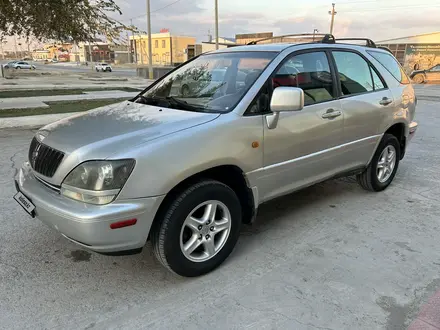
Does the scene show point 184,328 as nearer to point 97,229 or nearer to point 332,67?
point 97,229

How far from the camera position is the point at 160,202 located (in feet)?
8.16

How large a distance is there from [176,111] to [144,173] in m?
0.85

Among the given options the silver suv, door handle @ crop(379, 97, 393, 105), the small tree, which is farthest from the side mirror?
the small tree

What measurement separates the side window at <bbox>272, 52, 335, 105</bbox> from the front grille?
1.86 meters

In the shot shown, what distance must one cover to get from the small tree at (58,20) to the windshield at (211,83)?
579 centimetres

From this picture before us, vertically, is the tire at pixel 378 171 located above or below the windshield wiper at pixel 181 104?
below

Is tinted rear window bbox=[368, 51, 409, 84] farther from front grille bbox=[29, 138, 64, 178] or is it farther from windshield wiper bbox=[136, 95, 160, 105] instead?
front grille bbox=[29, 138, 64, 178]

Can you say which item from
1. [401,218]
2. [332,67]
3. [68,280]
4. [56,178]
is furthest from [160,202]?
[401,218]

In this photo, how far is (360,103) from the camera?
13.1 ft

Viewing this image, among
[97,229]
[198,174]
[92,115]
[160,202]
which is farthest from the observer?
[92,115]

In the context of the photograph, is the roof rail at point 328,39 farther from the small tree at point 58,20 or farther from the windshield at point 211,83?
the small tree at point 58,20

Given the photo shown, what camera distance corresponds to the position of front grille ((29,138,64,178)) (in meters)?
2.60

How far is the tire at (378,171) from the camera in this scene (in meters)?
4.47

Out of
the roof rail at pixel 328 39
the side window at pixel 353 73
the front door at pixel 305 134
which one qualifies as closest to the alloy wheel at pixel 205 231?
the front door at pixel 305 134
